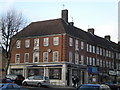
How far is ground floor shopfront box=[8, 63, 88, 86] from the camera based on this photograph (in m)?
46.2

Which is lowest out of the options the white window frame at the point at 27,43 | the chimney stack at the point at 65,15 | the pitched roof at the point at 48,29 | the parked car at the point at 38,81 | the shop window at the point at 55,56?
the parked car at the point at 38,81

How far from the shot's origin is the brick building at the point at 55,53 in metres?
47.1

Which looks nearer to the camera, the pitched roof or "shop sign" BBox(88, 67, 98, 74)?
the pitched roof

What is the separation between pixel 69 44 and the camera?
158ft

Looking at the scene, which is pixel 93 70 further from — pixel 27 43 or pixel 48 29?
pixel 27 43

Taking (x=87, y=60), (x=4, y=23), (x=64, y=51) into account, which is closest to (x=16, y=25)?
(x=4, y=23)

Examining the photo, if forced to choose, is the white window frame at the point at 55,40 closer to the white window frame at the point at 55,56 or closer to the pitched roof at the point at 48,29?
the pitched roof at the point at 48,29

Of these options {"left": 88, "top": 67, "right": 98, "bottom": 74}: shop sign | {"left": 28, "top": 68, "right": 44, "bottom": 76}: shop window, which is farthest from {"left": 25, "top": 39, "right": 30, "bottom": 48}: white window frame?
{"left": 88, "top": 67, "right": 98, "bottom": 74}: shop sign

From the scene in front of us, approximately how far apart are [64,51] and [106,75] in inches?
776

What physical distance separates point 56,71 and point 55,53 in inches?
136

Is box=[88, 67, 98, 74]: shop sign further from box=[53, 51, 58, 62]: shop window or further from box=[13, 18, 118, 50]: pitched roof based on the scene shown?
box=[53, 51, 58, 62]: shop window

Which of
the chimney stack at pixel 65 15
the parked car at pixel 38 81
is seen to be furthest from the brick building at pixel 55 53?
the parked car at pixel 38 81

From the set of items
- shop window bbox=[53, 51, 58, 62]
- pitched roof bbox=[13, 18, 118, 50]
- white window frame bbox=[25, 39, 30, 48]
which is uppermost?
pitched roof bbox=[13, 18, 118, 50]

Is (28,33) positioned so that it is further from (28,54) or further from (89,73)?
(89,73)
